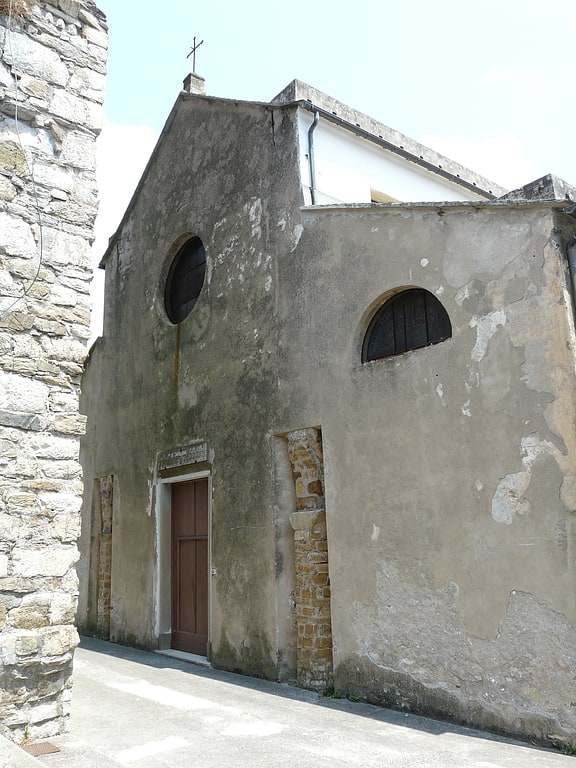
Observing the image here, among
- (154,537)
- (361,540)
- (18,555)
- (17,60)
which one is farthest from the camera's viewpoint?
(154,537)

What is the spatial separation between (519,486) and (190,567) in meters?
4.92

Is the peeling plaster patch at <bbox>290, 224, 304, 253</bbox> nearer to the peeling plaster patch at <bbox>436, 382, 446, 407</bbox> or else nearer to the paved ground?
the peeling plaster patch at <bbox>436, 382, 446, 407</bbox>

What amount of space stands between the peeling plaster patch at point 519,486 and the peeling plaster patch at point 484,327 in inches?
29.9

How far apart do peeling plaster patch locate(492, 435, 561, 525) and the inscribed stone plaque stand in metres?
3.96

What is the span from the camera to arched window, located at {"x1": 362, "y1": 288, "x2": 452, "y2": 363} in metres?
5.65

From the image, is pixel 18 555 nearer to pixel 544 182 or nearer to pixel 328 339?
pixel 328 339

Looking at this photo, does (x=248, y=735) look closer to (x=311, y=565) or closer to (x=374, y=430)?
(x=311, y=565)

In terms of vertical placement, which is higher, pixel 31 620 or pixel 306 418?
pixel 306 418

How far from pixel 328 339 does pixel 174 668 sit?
4036 millimetres

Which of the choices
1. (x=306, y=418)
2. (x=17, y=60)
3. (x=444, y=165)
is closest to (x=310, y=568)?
(x=306, y=418)

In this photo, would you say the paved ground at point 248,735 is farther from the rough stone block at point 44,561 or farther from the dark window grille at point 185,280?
the dark window grille at point 185,280

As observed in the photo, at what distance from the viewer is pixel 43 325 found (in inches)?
179

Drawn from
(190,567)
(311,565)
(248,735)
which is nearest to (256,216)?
(311,565)

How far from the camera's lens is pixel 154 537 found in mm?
8742
